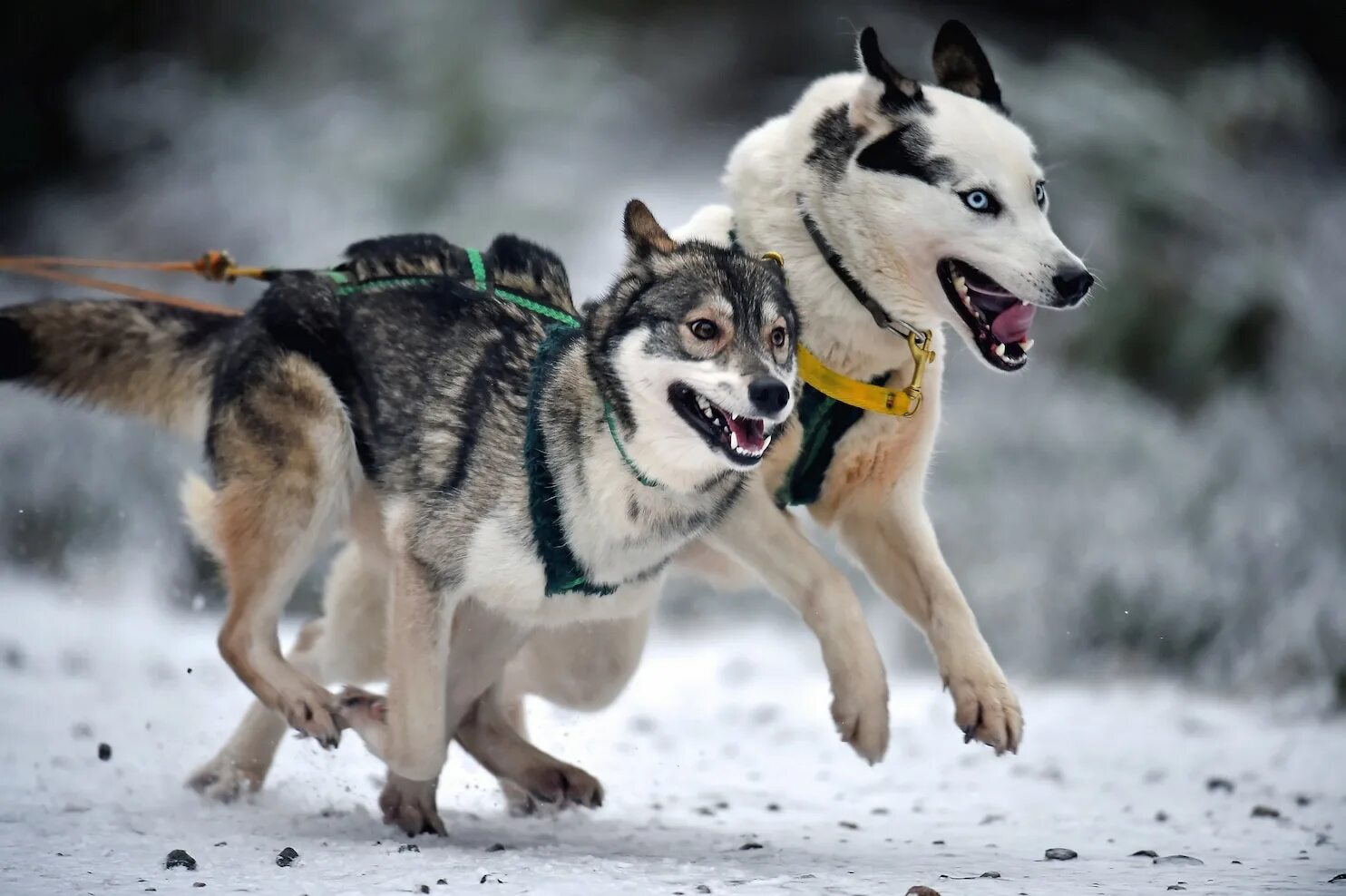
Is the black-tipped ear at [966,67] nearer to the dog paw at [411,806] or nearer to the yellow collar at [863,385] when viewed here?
the yellow collar at [863,385]

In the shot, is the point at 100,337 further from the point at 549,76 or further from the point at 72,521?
the point at 549,76

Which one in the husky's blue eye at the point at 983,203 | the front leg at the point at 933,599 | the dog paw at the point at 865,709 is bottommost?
the dog paw at the point at 865,709

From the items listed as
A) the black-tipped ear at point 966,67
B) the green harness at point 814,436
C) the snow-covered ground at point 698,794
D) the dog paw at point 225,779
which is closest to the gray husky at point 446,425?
the green harness at point 814,436

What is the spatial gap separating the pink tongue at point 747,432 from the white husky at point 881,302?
1.75ft

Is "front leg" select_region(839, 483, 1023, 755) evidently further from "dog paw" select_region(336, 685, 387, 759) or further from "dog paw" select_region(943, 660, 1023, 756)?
"dog paw" select_region(336, 685, 387, 759)

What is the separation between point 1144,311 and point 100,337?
233 inches

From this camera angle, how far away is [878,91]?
11.3ft

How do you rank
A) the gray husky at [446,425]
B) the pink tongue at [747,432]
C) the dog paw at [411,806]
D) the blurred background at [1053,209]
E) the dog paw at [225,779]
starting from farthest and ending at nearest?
1. the blurred background at [1053,209]
2. the dog paw at [225,779]
3. the dog paw at [411,806]
4. the gray husky at [446,425]
5. the pink tongue at [747,432]

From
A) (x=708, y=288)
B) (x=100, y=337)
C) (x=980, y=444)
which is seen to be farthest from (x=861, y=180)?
(x=980, y=444)

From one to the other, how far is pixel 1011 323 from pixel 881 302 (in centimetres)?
32

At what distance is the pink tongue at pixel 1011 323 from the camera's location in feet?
11.0

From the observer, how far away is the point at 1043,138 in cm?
836

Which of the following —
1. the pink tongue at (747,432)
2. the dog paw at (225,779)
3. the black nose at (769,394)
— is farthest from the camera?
the dog paw at (225,779)

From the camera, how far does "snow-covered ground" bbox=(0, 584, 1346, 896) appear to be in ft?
10.3
